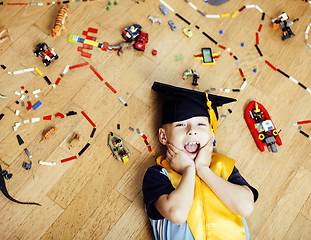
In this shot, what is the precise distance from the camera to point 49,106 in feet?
4.99

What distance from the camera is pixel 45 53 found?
1523mm

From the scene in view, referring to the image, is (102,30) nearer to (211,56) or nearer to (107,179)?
(211,56)

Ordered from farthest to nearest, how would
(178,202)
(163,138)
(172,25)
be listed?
(172,25) → (163,138) → (178,202)

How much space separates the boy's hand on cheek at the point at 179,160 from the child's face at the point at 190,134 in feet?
0.07

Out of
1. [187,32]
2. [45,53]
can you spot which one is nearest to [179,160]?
[187,32]

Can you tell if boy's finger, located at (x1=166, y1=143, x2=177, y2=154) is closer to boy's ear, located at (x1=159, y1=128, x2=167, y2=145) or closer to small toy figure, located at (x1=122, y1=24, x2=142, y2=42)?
boy's ear, located at (x1=159, y1=128, x2=167, y2=145)

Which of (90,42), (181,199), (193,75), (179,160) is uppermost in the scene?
(90,42)

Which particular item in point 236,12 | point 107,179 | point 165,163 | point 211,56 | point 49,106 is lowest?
point 165,163

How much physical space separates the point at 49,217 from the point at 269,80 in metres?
1.43

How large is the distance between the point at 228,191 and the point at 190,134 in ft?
0.98

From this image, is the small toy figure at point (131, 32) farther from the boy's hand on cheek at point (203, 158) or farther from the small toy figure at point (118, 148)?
the boy's hand on cheek at point (203, 158)

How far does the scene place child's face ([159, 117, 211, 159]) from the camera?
1.30 metres

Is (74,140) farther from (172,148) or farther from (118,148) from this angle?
(172,148)

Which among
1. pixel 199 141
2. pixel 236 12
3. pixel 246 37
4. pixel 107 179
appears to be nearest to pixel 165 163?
pixel 199 141
